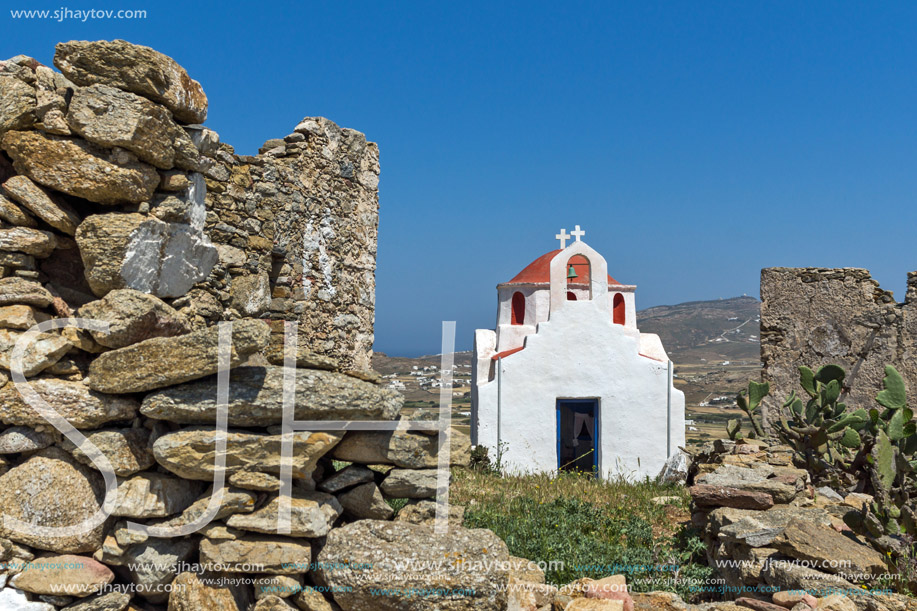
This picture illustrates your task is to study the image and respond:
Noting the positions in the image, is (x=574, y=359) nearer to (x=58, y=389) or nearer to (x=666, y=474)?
(x=666, y=474)

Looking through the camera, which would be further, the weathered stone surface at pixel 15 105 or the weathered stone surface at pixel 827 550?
the weathered stone surface at pixel 827 550

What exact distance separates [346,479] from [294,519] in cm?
43

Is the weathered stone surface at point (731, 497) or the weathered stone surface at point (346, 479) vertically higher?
the weathered stone surface at point (346, 479)

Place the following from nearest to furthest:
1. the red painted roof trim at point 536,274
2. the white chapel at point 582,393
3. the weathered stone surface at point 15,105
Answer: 1. the weathered stone surface at point 15,105
2. the white chapel at point 582,393
3. the red painted roof trim at point 536,274

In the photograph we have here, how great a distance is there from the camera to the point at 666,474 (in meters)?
10.6

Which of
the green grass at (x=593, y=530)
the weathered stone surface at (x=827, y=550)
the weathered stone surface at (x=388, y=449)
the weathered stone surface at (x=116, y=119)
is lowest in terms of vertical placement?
the green grass at (x=593, y=530)

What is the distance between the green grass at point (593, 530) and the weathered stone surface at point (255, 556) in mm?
1853

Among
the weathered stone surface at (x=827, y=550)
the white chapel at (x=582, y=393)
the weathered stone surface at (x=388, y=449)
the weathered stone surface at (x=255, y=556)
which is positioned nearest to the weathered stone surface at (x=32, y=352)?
the weathered stone surface at (x=255, y=556)

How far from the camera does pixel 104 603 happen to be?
3.24 metres

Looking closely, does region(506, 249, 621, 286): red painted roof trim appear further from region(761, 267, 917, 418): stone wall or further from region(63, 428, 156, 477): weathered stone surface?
region(63, 428, 156, 477): weathered stone surface

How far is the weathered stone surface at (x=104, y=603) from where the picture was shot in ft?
10.5

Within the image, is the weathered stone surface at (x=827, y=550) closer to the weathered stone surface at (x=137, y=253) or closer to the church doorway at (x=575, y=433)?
the weathered stone surface at (x=137, y=253)

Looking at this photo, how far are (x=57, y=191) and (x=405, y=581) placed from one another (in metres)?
2.85

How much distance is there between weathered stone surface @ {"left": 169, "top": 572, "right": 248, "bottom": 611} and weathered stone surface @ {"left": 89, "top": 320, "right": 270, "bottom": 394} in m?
1.04
